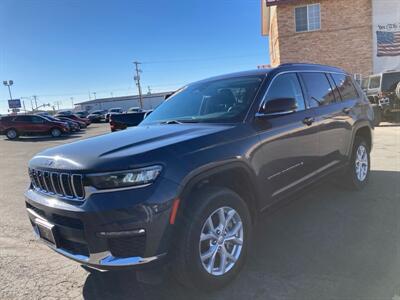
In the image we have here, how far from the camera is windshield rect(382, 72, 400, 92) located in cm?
1338

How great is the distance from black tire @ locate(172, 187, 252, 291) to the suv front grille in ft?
2.63

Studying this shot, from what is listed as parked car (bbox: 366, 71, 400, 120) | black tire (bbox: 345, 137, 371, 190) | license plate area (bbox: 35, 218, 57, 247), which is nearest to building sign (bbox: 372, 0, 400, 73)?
parked car (bbox: 366, 71, 400, 120)

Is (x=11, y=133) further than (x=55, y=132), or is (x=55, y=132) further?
(x=11, y=133)

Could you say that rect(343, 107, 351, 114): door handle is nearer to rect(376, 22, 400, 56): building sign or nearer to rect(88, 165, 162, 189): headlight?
rect(88, 165, 162, 189): headlight

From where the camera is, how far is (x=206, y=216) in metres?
2.73

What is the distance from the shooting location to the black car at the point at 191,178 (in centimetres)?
243

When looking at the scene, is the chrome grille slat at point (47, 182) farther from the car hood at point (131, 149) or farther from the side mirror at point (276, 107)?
the side mirror at point (276, 107)

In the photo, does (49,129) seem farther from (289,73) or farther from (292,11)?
(289,73)

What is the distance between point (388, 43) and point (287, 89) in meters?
22.2

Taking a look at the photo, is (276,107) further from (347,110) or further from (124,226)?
(347,110)

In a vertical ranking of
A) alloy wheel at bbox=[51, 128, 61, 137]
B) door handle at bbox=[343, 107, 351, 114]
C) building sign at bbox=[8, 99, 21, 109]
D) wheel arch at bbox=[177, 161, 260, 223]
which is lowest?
alloy wheel at bbox=[51, 128, 61, 137]

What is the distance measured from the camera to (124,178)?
96.5 inches

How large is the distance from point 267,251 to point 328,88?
8.22 ft

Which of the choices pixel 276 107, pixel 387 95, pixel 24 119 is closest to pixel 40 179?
pixel 276 107
